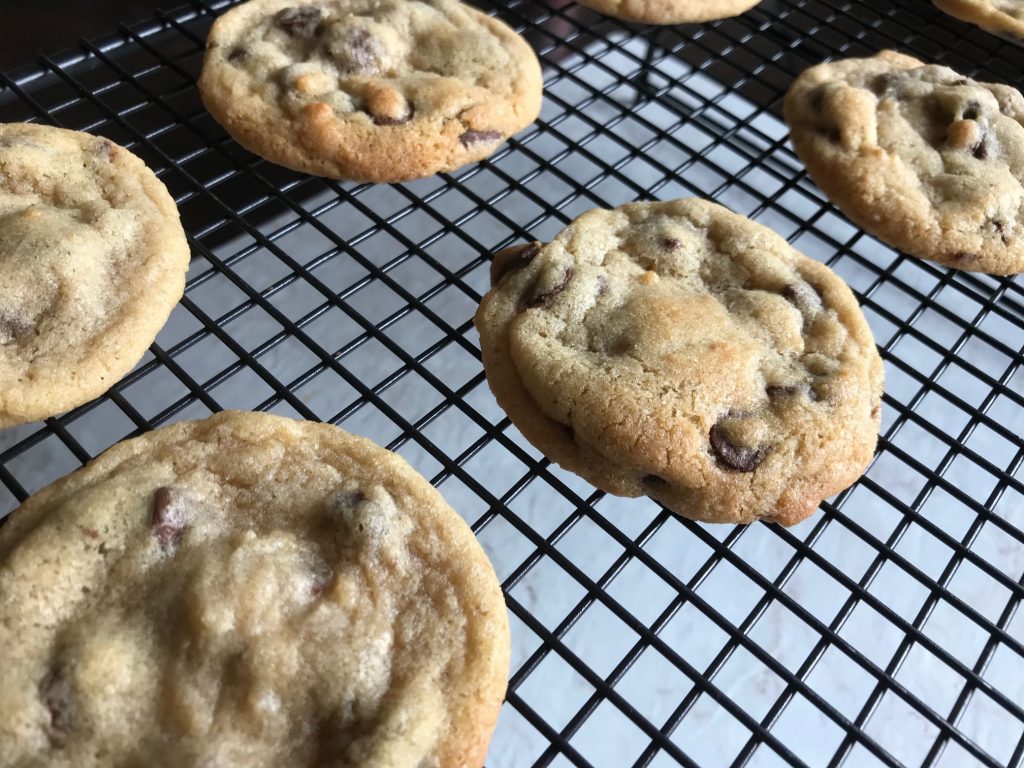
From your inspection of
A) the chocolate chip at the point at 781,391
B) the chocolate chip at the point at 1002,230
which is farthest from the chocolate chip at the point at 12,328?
the chocolate chip at the point at 1002,230

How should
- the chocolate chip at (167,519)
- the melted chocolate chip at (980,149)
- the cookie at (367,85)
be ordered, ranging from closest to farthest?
the chocolate chip at (167,519), the cookie at (367,85), the melted chocolate chip at (980,149)

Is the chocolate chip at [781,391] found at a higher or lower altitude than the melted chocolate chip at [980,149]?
lower

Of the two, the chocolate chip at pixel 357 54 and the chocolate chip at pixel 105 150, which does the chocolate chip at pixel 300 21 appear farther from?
the chocolate chip at pixel 105 150

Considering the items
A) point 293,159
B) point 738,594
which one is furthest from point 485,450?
point 293,159

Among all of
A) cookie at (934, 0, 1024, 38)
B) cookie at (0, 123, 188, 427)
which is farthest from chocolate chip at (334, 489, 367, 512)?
cookie at (934, 0, 1024, 38)

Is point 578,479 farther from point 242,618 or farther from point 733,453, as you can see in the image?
point 242,618

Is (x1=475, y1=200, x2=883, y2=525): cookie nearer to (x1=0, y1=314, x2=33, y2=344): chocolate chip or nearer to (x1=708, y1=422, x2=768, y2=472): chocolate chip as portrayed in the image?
(x1=708, y1=422, x2=768, y2=472): chocolate chip

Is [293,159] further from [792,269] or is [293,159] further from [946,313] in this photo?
[946,313]

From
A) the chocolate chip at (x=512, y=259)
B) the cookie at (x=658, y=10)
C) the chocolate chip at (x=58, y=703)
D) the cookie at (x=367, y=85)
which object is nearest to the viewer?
the chocolate chip at (x=58, y=703)
